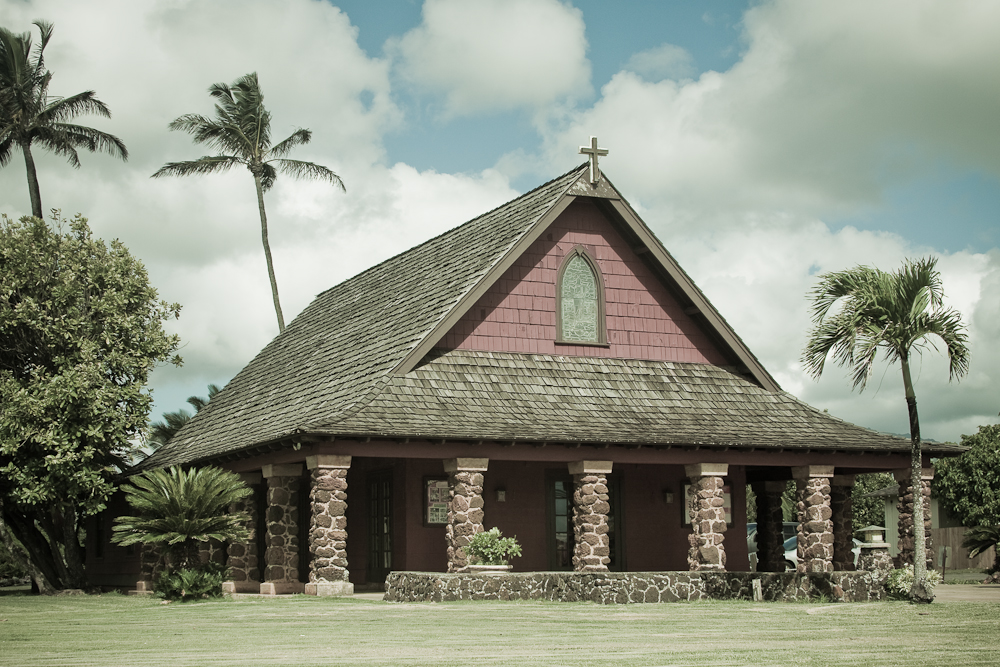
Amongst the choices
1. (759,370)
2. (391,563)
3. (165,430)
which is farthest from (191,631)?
(165,430)

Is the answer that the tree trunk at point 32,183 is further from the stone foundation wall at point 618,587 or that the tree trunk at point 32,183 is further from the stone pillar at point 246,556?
the stone foundation wall at point 618,587

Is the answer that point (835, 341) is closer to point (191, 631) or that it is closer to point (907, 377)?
point (907, 377)

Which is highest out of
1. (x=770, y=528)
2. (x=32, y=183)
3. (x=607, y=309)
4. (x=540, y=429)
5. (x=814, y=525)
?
(x=32, y=183)

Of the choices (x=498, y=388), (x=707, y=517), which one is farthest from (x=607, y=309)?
(x=707, y=517)

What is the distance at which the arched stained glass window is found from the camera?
24.3 metres

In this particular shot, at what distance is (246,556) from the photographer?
24.9 meters

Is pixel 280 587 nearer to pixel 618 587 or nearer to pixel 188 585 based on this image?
pixel 188 585

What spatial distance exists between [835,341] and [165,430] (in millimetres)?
32481

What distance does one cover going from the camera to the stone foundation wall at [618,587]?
17.5 meters

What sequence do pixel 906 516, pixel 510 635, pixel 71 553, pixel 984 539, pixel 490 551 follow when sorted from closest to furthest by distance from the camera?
pixel 510 635, pixel 490 551, pixel 906 516, pixel 984 539, pixel 71 553

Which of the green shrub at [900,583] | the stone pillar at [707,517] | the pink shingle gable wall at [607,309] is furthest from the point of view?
the pink shingle gable wall at [607,309]

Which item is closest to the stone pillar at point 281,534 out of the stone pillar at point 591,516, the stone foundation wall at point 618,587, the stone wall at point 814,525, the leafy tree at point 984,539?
the stone foundation wall at point 618,587

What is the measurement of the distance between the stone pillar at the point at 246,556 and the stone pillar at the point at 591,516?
730 cm

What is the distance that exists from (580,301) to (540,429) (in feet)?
14.2
